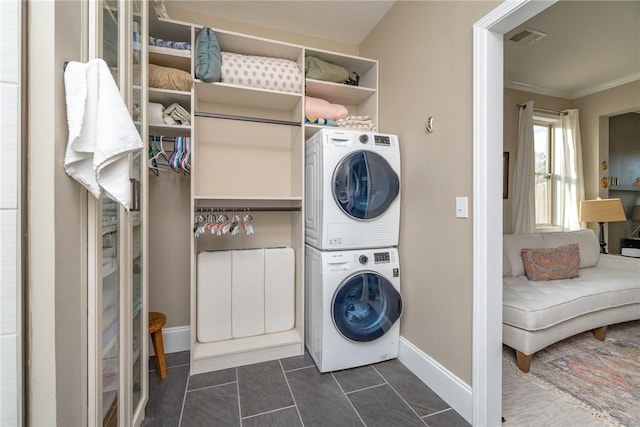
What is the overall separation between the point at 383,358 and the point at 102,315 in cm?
178

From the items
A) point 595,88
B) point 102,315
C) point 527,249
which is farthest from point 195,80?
point 595,88

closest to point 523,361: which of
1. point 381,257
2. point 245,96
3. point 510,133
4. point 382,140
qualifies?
point 381,257

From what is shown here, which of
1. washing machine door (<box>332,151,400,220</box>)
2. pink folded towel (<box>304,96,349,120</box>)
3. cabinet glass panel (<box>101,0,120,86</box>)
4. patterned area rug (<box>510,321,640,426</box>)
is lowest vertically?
patterned area rug (<box>510,321,640,426</box>)

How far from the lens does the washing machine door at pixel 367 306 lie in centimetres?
→ 189

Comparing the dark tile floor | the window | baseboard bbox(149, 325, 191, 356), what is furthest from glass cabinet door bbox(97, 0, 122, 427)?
the window

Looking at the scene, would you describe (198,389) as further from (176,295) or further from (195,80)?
(195,80)

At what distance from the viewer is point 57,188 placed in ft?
2.38

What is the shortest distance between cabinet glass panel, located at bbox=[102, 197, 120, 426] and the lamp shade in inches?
192

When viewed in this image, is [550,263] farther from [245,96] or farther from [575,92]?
[245,96]

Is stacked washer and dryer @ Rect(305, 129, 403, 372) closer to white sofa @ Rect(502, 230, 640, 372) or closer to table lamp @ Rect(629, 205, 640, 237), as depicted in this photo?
white sofa @ Rect(502, 230, 640, 372)

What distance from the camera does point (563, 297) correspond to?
2.06 metres

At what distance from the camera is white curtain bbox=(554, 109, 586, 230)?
364 cm

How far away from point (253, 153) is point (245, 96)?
471mm

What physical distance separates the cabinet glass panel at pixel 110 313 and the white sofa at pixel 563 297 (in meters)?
2.39
